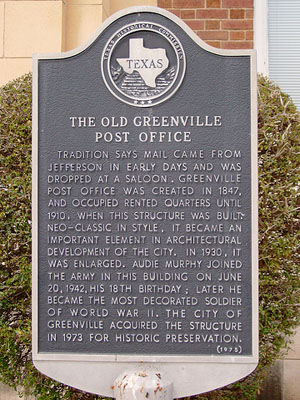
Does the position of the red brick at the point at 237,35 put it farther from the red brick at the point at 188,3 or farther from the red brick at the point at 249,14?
the red brick at the point at 188,3

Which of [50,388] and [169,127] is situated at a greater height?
[169,127]

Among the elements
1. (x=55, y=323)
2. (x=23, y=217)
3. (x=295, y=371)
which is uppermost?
(x=23, y=217)

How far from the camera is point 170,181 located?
346cm

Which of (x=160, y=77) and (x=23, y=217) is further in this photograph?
(x=23, y=217)

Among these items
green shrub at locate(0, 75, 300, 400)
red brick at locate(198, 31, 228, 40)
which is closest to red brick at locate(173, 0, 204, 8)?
red brick at locate(198, 31, 228, 40)

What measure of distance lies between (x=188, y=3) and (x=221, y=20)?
1.32 ft

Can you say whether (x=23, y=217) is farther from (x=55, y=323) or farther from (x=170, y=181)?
(x=170, y=181)

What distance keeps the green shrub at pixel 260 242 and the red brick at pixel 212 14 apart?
7.60 feet

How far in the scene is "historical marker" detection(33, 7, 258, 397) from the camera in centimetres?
342

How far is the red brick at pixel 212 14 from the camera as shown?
6336 mm

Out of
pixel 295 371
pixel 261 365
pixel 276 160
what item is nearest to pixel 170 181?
pixel 276 160

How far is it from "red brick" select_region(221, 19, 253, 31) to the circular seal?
9.91ft

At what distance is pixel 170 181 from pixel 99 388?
50.0 inches

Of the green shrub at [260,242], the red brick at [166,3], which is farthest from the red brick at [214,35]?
the green shrub at [260,242]
